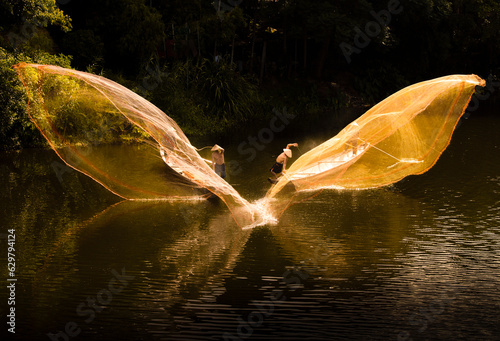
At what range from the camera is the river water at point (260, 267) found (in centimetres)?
676

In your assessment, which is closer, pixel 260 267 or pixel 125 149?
pixel 260 267

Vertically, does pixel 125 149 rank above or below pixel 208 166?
above

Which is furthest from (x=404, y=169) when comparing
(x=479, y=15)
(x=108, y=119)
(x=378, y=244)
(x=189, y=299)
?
(x=479, y=15)

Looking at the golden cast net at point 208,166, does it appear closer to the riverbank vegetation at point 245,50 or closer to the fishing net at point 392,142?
the fishing net at point 392,142

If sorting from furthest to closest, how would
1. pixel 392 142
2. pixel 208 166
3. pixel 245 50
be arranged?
pixel 245 50
pixel 392 142
pixel 208 166

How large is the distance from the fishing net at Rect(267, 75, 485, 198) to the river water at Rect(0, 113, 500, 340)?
632 mm

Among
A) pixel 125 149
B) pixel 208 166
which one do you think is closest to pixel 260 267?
pixel 208 166

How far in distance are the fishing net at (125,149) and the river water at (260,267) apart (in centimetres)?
45

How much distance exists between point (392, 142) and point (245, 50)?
2358 centimetres

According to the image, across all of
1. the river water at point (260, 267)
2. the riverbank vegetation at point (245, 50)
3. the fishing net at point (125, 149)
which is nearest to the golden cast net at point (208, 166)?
the fishing net at point (125, 149)

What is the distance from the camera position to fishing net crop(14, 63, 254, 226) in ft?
32.4

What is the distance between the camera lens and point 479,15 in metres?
37.1

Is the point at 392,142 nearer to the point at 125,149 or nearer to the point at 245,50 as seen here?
the point at 125,149

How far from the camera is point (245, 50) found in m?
34.2
